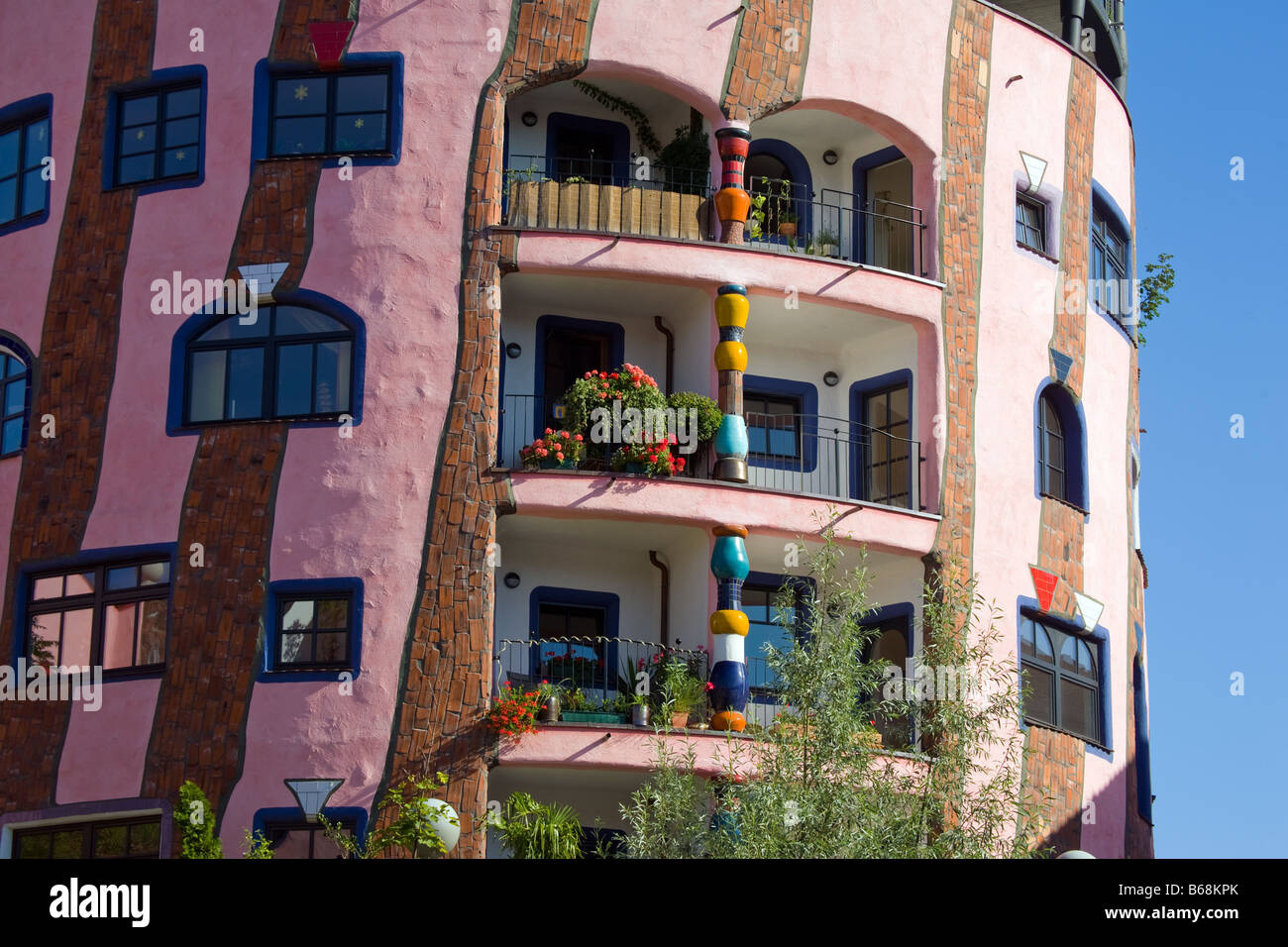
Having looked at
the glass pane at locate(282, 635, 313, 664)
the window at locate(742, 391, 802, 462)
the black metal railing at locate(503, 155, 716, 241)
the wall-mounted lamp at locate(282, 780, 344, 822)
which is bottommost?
the wall-mounted lamp at locate(282, 780, 344, 822)

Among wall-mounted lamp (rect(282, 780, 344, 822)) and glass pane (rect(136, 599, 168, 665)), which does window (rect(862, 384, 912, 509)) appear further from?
glass pane (rect(136, 599, 168, 665))

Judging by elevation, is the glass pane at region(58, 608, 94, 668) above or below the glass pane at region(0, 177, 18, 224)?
below

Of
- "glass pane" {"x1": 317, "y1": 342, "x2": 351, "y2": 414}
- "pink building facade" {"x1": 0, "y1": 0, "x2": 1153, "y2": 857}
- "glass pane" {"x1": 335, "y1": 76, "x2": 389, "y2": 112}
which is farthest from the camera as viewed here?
"glass pane" {"x1": 335, "y1": 76, "x2": 389, "y2": 112}

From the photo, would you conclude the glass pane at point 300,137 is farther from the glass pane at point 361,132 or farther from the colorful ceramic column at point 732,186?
the colorful ceramic column at point 732,186

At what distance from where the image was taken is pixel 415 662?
84.1ft

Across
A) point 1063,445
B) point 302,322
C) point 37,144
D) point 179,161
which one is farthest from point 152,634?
point 1063,445

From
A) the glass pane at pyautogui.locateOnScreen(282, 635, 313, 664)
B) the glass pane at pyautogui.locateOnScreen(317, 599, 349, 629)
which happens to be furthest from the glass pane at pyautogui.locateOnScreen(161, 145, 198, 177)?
the glass pane at pyautogui.locateOnScreen(282, 635, 313, 664)

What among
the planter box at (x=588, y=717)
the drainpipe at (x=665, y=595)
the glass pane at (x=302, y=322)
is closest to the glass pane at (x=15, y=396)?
the glass pane at (x=302, y=322)

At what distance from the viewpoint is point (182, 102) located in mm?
28531

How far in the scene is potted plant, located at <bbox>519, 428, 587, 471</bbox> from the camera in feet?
87.2

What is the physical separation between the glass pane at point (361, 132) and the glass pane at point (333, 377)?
263 centimetres

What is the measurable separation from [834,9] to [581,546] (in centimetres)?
795

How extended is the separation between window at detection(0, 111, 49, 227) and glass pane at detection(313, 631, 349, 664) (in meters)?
7.56
